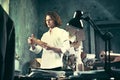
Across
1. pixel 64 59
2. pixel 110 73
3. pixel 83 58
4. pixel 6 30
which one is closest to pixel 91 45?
pixel 83 58

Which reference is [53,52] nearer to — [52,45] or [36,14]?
[52,45]

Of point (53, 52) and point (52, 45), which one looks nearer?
point (53, 52)

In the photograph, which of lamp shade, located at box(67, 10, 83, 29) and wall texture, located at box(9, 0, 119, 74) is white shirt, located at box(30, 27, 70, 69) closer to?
wall texture, located at box(9, 0, 119, 74)

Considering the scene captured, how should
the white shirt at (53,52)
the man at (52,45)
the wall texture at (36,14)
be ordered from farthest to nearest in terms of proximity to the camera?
the wall texture at (36,14) → the white shirt at (53,52) → the man at (52,45)

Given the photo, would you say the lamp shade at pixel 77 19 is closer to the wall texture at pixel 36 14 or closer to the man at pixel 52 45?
the man at pixel 52 45

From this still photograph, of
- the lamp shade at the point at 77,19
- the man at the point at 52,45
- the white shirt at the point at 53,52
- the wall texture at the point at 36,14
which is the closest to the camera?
the lamp shade at the point at 77,19

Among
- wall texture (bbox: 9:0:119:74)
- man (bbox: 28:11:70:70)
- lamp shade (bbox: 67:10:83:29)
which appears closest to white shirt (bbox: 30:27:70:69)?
man (bbox: 28:11:70:70)

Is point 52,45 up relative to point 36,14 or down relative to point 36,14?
down

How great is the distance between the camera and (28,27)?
7.62 metres

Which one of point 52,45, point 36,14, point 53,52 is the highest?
point 36,14

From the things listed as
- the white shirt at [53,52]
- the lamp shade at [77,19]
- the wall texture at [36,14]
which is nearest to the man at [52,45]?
the white shirt at [53,52]

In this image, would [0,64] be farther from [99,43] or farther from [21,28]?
[99,43]

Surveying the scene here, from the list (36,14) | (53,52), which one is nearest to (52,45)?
(53,52)

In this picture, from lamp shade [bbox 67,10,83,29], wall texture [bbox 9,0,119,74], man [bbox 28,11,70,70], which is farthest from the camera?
→ wall texture [bbox 9,0,119,74]
